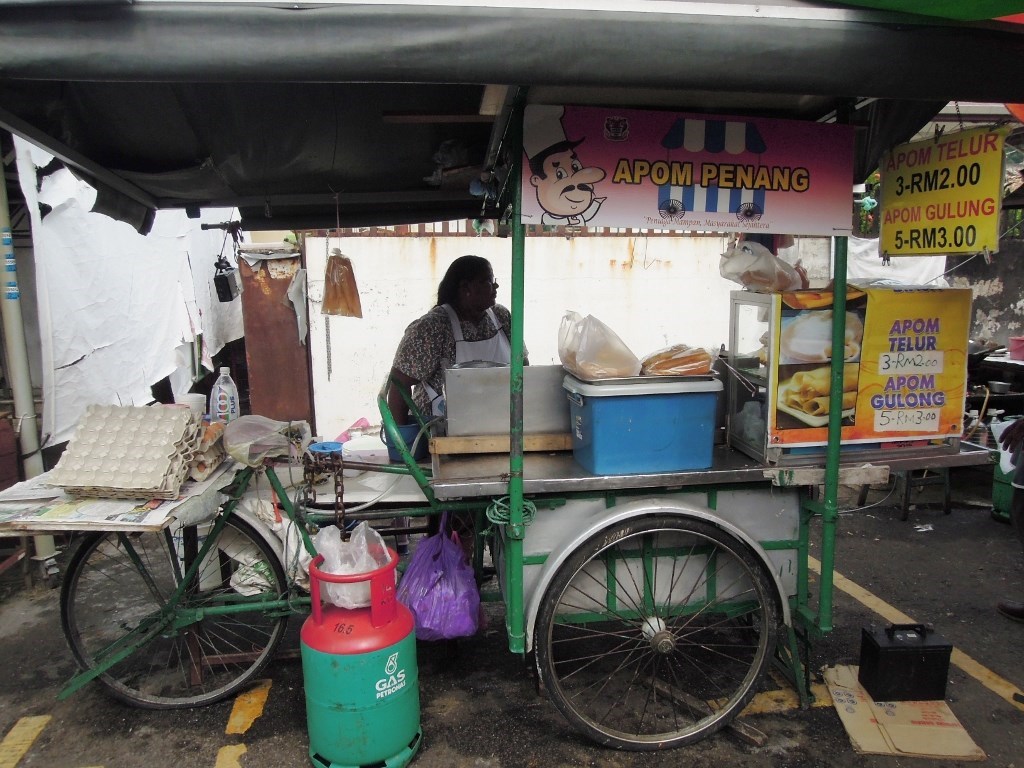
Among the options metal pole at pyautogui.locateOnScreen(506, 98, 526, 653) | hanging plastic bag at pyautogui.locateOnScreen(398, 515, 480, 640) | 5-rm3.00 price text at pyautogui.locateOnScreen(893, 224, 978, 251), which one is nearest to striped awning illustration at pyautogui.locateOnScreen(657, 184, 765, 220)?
metal pole at pyautogui.locateOnScreen(506, 98, 526, 653)

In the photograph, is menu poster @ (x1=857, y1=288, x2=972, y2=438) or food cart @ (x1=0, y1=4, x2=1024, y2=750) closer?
food cart @ (x1=0, y1=4, x2=1024, y2=750)

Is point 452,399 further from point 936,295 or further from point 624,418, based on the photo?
point 936,295

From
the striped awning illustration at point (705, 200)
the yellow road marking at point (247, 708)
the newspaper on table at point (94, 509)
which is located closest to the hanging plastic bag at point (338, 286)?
the newspaper on table at point (94, 509)

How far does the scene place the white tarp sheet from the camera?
4.63 metres

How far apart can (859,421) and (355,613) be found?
6.88ft

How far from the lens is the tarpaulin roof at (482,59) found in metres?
1.81

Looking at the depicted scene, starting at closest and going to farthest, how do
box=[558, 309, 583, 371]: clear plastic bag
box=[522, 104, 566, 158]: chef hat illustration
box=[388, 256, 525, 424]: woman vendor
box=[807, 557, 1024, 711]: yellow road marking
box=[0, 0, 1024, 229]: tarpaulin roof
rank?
box=[0, 0, 1024, 229]: tarpaulin roof → box=[522, 104, 566, 158]: chef hat illustration → box=[558, 309, 583, 371]: clear plastic bag → box=[807, 557, 1024, 711]: yellow road marking → box=[388, 256, 525, 424]: woman vendor

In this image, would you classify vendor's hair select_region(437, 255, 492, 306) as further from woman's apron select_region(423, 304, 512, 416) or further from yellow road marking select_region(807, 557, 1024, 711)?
yellow road marking select_region(807, 557, 1024, 711)

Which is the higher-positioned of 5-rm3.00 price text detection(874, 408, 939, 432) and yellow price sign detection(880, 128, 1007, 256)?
yellow price sign detection(880, 128, 1007, 256)

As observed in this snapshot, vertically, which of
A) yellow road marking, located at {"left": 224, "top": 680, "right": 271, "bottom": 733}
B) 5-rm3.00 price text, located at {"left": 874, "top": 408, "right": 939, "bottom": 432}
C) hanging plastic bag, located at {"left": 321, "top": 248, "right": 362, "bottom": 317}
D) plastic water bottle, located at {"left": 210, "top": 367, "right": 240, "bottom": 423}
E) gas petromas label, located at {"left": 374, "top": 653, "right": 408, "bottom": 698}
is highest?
hanging plastic bag, located at {"left": 321, "top": 248, "right": 362, "bottom": 317}

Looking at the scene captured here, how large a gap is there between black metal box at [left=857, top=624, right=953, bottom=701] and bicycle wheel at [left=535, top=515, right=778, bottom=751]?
561 millimetres

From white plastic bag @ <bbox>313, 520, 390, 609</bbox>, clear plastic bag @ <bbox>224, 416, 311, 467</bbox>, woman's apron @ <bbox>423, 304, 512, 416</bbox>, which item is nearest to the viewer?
white plastic bag @ <bbox>313, 520, 390, 609</bbox>

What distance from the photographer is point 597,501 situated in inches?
108

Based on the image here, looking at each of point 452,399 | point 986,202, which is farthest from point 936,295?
point 452,399
